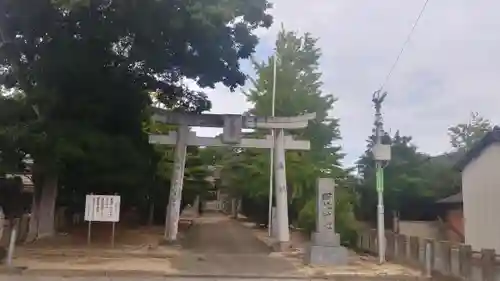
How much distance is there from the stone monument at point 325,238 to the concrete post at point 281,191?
540cm

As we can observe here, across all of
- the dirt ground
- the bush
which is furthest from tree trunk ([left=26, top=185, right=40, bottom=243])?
the bush

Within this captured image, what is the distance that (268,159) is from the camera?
36.1 meters

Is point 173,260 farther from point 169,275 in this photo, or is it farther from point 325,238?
point 325,238

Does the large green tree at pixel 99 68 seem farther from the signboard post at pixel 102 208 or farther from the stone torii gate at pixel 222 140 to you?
the signboard post at pixel 102 208

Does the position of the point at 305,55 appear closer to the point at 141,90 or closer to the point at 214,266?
the point at 141,90

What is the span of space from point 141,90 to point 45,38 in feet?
15.4

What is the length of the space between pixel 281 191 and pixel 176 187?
4.49 m

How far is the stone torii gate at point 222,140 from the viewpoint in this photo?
2484 centimetres

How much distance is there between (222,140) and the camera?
25.3 metres

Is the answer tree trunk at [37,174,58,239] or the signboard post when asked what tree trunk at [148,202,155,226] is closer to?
tree trunk at [37,174,58,239]

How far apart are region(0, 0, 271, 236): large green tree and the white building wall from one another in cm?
1026

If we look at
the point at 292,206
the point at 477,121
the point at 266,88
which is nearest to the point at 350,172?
the point at 292,206

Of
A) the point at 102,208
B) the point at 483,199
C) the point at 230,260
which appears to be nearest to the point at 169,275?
the point at 230,260

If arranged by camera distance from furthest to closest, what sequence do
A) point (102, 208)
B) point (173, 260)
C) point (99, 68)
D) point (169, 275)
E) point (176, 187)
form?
point (176, 187)
point (99, 68)
point (102, 208)
point (173, 260)
point (169, 275)
